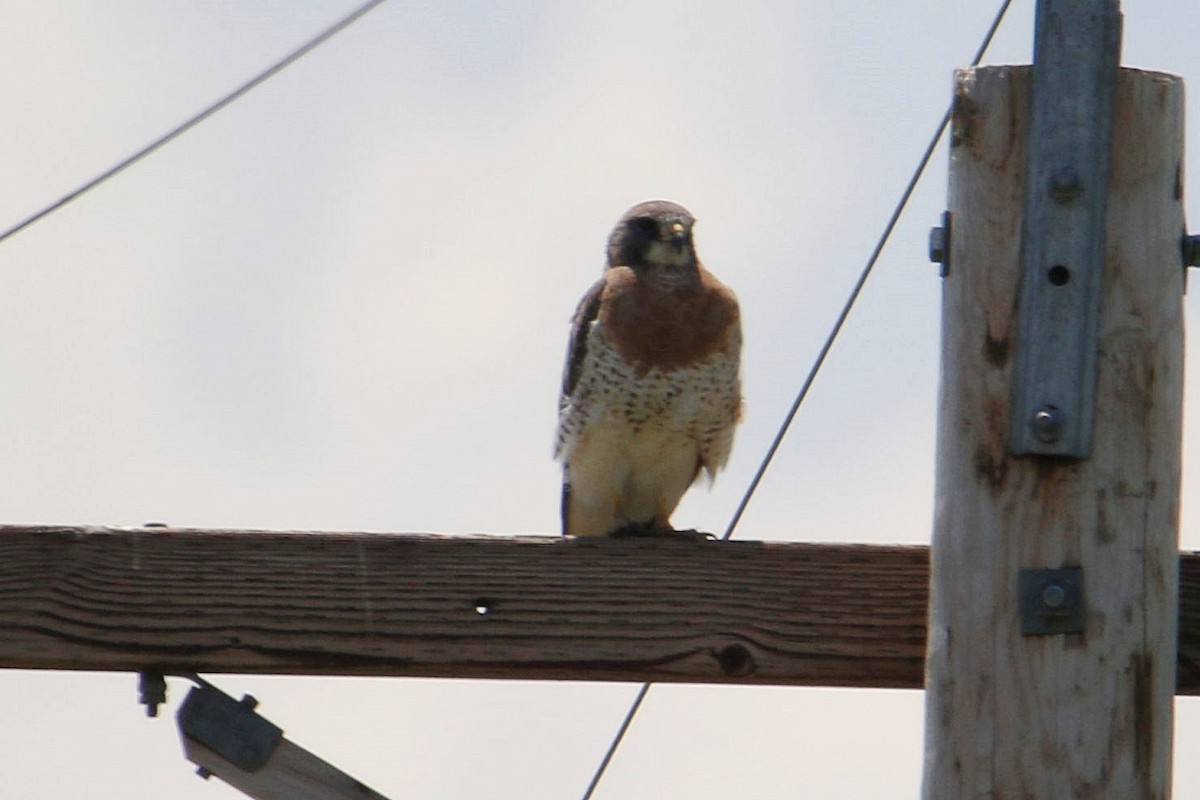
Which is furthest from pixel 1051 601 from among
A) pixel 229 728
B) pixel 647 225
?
pixel 647 225

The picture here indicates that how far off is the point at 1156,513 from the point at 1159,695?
22cm

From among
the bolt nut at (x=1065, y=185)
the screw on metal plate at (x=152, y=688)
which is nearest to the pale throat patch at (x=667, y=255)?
the screw on metal plate at (x=152, y=688)

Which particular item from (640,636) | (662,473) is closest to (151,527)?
(640,636)

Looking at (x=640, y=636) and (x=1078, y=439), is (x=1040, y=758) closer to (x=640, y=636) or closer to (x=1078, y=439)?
(x=1078, y=439)

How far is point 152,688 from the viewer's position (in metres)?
2.54

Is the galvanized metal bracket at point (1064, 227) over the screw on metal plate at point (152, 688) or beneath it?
over

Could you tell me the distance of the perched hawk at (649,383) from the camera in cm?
535

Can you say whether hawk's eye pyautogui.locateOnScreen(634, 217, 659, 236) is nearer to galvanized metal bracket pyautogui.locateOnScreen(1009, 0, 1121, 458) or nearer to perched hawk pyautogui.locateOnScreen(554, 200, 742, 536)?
perched hawk pyautogui.locateOnScreen(554, 200, 742, 536)

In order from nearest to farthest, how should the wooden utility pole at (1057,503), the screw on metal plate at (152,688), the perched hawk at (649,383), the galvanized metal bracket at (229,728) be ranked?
the wooden utility pole at (1057,503) → the galvanized metal bracket at (229,728) → the screw on metal plate at (152,688) → the perched hawk at (649,383)

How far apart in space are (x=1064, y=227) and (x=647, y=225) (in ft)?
12.1

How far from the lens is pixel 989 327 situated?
2223 mm

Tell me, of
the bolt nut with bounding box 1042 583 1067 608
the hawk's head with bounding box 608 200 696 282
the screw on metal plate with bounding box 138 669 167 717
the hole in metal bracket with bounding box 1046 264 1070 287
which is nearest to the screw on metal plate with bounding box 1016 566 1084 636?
the bolt nut with bounding box 1042 583 1067 608

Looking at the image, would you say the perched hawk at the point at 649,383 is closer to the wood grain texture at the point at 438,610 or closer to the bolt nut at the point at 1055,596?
the wood grain texture at the point at 438,610

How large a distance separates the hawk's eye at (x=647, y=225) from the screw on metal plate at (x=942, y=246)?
3545 mm
